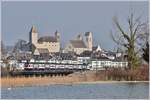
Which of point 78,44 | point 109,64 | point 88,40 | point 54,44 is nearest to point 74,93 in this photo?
point 109,64

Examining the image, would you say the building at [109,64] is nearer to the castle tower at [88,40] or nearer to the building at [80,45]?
the building at [80,45]

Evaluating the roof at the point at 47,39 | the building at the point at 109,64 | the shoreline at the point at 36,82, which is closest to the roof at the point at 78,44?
the roof at the point at 47,39

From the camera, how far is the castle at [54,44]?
122m

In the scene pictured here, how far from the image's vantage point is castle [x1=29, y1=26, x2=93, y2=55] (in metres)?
122

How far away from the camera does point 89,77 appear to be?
36.4 meters

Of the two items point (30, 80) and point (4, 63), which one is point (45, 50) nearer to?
point (4, 63)

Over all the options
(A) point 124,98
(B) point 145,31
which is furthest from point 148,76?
(A) point 124,98

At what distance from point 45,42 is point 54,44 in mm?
5712

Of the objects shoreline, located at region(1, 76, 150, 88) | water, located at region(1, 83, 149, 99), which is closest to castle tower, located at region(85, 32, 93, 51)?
shoreline, located at region(1, 76, 150, 88)

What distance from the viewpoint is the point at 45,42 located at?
127812mm

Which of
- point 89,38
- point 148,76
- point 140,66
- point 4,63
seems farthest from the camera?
point 89,38

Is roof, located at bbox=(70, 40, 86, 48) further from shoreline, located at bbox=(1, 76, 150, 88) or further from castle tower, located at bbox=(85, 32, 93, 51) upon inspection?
shoreline, located at bbox=(1, 76, 150, 88)

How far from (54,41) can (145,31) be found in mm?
86181

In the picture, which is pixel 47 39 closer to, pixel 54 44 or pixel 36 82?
pixel 54 44
